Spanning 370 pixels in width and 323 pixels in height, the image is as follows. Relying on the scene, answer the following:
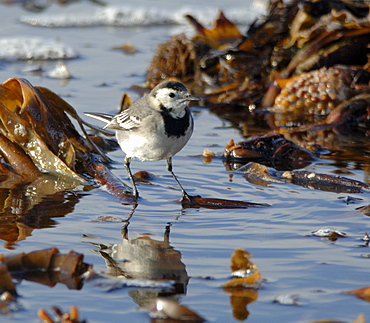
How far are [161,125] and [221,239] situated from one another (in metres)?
1.37

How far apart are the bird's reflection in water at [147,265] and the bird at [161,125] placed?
1.05 metres

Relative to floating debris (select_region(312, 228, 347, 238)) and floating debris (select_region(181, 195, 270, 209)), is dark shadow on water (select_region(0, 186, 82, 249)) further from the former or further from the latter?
floating debris (select_region(312, 228, 347, 238))

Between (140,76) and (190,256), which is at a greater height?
(140,76)

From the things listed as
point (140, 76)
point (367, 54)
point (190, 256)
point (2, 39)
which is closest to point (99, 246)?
point (190, 256)

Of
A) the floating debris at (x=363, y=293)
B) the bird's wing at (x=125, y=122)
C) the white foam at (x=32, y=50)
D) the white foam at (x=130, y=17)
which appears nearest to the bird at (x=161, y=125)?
the bird's wing at (x=125, y=122)

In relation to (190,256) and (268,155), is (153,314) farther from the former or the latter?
(268,155)

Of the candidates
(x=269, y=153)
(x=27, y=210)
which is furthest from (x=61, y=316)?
(x=269, y=153)

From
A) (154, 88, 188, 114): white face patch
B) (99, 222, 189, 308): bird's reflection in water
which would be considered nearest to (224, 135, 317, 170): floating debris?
(154, 88, 188, 114): white face patch

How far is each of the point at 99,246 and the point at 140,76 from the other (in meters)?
6.28

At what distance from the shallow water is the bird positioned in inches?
14.0

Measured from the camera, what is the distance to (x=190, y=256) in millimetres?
4309

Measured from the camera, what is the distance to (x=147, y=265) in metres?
4.16

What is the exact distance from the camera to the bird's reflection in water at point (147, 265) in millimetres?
3754

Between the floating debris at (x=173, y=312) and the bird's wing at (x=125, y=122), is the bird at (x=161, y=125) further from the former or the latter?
the floating debris at (x=173, y=312)
